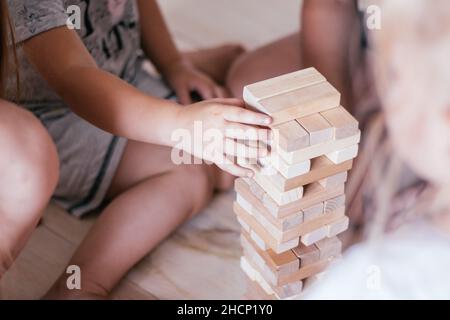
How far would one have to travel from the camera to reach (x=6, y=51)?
78 centimetres

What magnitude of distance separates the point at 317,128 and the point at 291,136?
0.03m

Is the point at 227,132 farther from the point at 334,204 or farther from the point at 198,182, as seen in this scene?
the point at 198,182

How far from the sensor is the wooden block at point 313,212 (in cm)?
70

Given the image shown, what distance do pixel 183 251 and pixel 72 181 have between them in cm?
17

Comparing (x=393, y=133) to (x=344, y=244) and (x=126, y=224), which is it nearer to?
(x=344, y=244)

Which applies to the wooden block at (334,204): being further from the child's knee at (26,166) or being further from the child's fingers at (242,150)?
the child's knee at (26,166)

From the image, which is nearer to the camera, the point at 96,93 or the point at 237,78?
the point at 96,93

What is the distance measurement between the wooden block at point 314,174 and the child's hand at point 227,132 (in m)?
0.03

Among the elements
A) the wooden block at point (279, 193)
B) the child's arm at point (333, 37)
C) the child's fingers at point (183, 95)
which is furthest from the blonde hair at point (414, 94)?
the child's fingers at point (183, 95)

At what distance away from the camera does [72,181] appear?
3.17ft

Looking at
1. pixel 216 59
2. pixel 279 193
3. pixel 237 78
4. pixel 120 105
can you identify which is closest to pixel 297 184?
pixel 279 193

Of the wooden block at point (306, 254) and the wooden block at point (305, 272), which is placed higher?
the wooden block at point (306, 254)

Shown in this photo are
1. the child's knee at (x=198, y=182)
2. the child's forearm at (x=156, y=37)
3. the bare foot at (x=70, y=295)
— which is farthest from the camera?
the child's forearm at (x=156, y=37)
